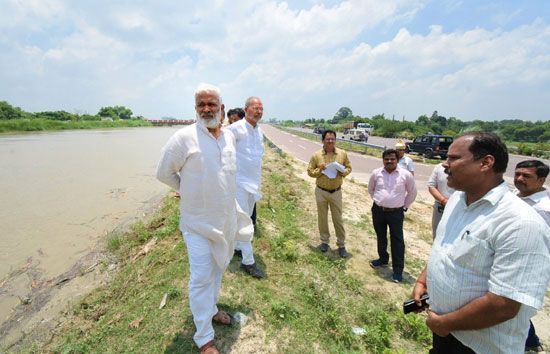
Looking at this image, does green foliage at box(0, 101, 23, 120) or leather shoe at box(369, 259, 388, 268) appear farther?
green foliage at box(0, 101, 23, 120)

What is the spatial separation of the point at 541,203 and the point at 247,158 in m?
3.29

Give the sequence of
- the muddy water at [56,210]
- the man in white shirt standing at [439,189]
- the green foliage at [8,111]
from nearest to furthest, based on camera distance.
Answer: the man in white shirt standing at [439,189], the muddy water at [56,210], the green foliage at [8,111]

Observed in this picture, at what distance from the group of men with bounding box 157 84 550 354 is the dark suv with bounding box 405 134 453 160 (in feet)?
50.2

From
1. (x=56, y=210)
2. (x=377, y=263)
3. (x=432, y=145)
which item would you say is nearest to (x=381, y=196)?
(x=377, y=263)

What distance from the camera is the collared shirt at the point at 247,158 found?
3359 mm

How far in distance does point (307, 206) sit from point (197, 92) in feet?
16.0

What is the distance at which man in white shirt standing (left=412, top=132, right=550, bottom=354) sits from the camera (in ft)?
3.59

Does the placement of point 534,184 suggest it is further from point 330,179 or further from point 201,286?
point 201,286

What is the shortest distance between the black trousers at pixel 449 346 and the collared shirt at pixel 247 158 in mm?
2345

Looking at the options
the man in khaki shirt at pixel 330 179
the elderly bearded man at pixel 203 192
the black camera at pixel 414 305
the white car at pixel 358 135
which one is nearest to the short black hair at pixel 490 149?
the black camera at pixel 414 305

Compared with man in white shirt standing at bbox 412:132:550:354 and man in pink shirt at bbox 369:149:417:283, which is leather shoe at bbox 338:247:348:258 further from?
man in white shirt standing at bbox 412:132:550:354

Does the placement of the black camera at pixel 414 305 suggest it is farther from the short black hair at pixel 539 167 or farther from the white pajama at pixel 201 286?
the short black hair at pixel 539 167

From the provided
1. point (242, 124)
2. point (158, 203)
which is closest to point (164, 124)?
point (158, 203)

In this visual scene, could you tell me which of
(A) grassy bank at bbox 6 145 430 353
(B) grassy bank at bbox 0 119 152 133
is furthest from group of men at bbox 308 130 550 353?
(B) grassy bank at bbox 0 119 152 133
